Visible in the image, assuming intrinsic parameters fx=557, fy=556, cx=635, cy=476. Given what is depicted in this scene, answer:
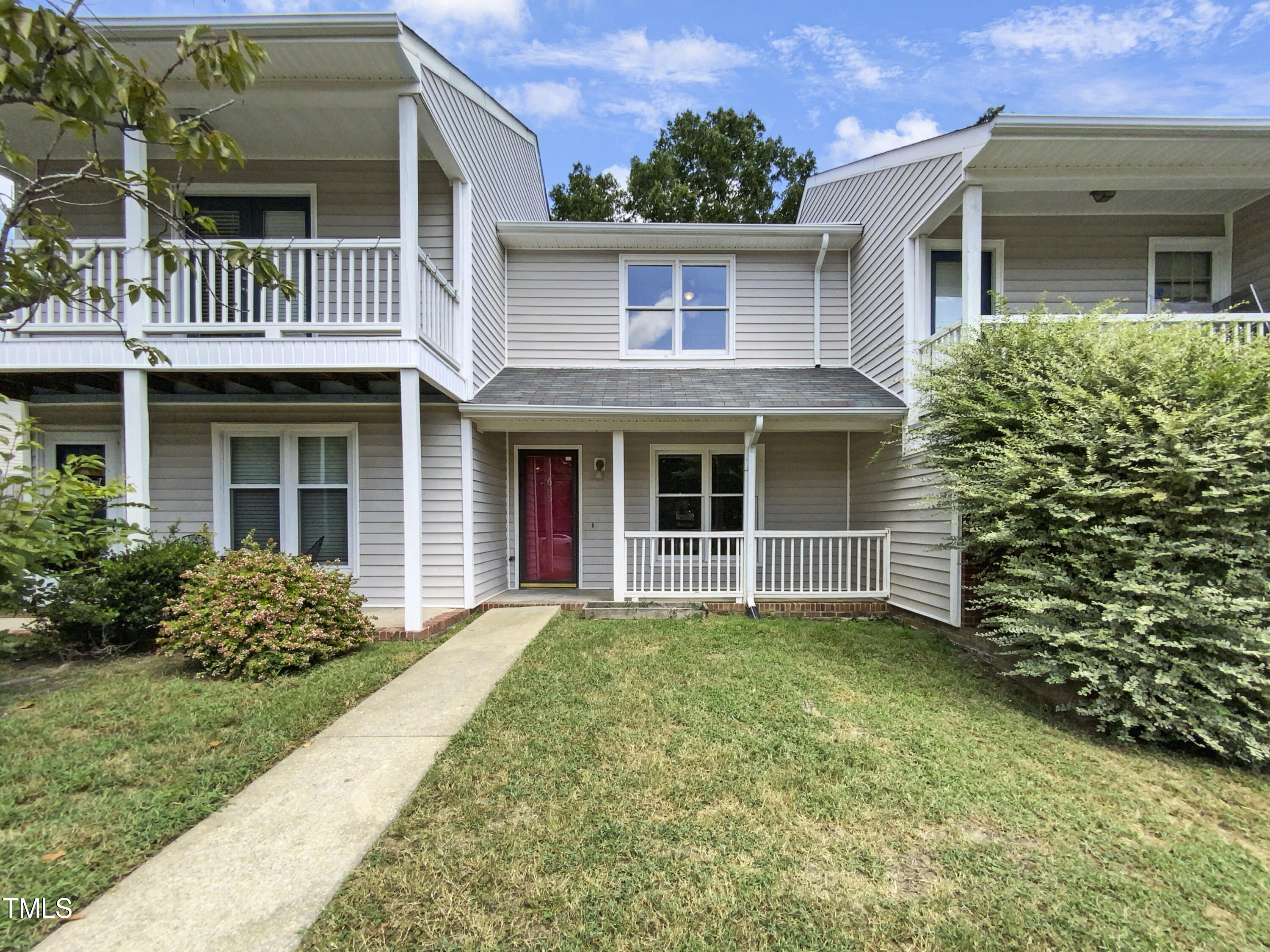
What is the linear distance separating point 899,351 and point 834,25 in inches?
418

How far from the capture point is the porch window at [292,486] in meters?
6.64

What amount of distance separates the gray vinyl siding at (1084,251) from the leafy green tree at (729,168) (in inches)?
477

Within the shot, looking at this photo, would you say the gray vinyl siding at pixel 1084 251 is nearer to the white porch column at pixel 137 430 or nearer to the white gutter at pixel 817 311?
the white gutter at pixel 817 311

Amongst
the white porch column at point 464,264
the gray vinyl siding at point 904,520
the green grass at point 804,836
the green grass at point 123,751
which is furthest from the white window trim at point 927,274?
the green grass at point 123,751

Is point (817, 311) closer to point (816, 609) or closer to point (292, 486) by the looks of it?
point (816, 609)

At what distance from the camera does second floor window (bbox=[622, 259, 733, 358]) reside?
8.40 m

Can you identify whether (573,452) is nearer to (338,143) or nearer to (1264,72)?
(338,143)

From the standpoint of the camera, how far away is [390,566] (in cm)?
670

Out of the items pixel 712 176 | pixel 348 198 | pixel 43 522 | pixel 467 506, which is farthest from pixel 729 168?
pixel 43 522

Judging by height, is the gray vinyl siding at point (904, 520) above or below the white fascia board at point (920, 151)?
below

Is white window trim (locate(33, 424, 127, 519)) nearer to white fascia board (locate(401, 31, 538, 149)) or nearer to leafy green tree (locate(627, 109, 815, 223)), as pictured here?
white fascia board (locate(401, 31, 538, 149))

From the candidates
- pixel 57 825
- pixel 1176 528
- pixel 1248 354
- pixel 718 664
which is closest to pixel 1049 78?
pixel 1248 354

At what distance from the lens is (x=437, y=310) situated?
6.08 meters

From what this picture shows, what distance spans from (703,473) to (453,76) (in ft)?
18.6
